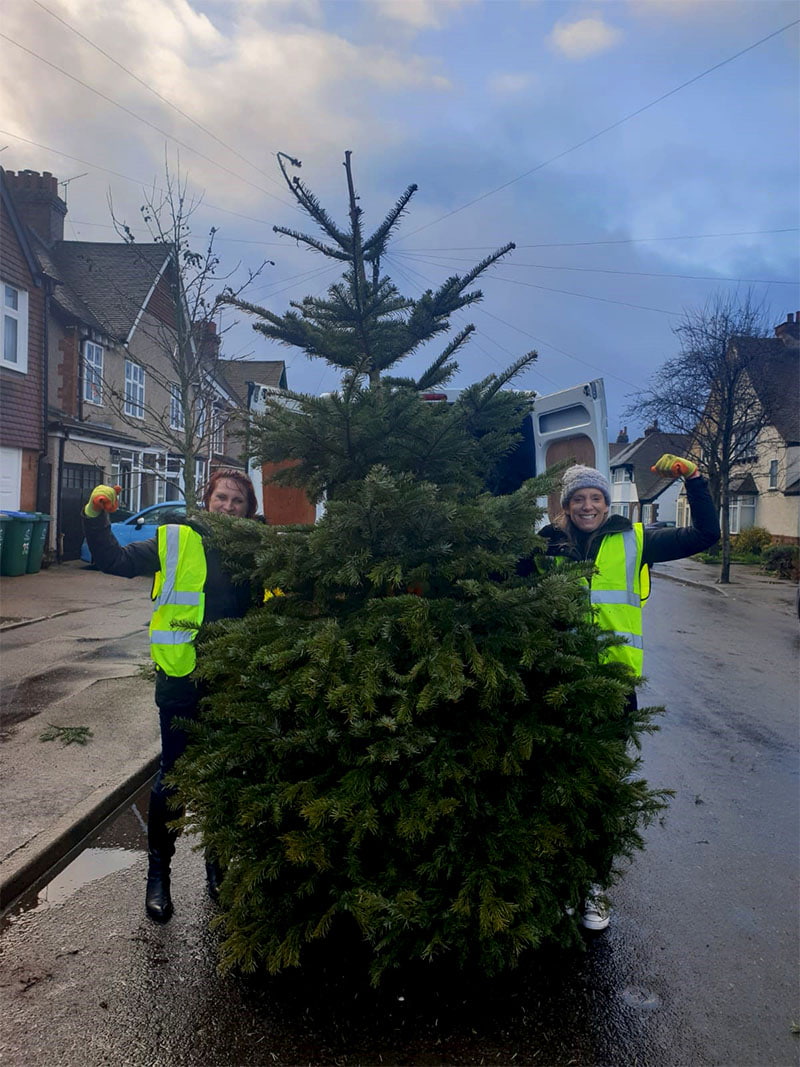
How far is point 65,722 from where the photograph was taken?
6.35 metres

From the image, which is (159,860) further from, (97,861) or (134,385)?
(134,385)

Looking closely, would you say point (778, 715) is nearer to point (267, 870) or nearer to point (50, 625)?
point (267, 870)

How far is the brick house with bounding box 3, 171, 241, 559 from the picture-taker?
1908 centimetres

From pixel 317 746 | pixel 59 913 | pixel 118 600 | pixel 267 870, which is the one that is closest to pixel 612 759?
pixel 317 746

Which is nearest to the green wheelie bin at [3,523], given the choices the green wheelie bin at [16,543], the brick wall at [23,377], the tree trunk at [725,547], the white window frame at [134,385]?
the green wheelie bin at [16,543]

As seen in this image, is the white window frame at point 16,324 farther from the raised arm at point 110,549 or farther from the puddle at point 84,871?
the raised arm at point 110,549

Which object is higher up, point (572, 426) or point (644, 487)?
point (644, 487)

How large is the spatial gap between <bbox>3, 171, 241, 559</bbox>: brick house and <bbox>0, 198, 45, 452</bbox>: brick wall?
49 mm

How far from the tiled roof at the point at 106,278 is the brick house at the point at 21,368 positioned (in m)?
2.99

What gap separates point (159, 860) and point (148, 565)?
1342 millimetres

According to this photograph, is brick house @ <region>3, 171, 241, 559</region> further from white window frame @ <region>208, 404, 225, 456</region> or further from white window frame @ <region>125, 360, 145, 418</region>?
white window frame @ <region>208, 404, 225, 456</region>

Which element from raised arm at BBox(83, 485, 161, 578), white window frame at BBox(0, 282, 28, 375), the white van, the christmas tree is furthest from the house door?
the christmas tree

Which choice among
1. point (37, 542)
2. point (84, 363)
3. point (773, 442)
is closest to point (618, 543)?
point (37, 542)

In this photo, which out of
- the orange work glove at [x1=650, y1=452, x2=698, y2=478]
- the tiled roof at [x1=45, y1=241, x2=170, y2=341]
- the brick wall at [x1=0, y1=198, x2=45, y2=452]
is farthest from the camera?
the tiled roof at [x1=45, y1=241, x2=170, y2=341]
